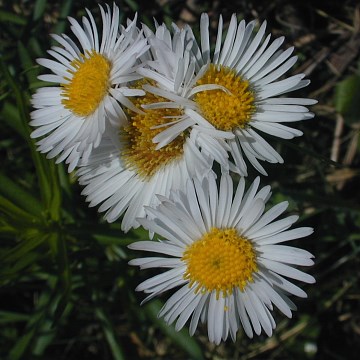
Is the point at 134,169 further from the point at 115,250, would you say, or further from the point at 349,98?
the point at 349,98

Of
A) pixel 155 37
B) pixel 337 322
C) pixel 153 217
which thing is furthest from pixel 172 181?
pixel 337 322

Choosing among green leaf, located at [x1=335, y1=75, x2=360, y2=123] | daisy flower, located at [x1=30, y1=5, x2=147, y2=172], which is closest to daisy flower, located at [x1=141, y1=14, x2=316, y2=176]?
daisy flower, located at [x1=30, y1=5, x2=147, y2=172]

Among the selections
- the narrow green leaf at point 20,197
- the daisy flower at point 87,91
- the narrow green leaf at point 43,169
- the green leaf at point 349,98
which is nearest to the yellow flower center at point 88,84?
the daisy flower at point 87,91

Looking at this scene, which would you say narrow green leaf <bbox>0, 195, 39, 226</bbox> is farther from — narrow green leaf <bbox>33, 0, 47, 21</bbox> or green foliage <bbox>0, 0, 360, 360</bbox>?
narrow green leaf <bbox>33, 0, 47, 21</bbox>

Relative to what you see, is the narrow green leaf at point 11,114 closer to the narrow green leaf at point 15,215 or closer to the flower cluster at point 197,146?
the narrow green leaf at point 15,215

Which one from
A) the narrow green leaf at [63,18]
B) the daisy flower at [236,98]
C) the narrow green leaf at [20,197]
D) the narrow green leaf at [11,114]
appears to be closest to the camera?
the daisy flower at [236,98]

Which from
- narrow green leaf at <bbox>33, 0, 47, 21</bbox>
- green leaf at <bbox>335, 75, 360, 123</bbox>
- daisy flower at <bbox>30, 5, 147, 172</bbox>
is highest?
narrow green leaf at <bbox>33, 0, 47, 21</bbox>

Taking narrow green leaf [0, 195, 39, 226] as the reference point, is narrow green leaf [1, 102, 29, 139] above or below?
above
